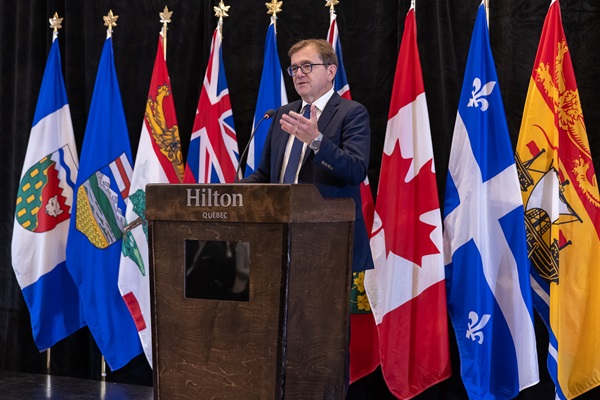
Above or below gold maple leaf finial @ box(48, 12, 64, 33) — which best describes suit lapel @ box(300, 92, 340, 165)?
below

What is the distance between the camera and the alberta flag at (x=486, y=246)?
311 centimetres

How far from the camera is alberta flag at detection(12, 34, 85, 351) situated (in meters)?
4.00

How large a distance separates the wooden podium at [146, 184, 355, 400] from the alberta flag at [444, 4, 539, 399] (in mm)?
1172

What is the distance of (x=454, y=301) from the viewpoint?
10.7 feet

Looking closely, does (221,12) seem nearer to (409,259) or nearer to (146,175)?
(146,175)

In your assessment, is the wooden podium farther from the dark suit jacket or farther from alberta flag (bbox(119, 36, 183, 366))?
alberta flag (bbox(119, 36, 183, 366))

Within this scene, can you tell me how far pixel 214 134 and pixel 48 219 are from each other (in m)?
1.10

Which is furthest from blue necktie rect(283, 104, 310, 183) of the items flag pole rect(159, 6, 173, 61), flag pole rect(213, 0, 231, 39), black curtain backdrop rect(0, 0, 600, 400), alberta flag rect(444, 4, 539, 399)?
flag pole rect(159, 6, 173, 61)

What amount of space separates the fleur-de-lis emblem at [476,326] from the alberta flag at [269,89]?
1.30 metres

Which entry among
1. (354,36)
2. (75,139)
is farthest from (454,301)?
(75,139)

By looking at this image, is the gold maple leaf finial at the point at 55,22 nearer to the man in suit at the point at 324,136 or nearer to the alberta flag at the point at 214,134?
the alberta flag at the point at 214,134

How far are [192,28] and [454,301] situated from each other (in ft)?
6.81

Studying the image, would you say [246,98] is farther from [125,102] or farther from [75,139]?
[75,139]

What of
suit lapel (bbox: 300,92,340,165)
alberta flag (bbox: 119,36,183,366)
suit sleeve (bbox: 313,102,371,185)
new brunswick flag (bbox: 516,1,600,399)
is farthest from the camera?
alberta flag (bbox: 119,36,183,366)
